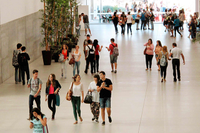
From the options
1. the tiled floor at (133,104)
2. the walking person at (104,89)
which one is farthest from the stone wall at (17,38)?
the walking person at (104,89)

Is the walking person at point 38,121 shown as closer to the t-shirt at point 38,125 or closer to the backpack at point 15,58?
the t-shirt at point 38,125

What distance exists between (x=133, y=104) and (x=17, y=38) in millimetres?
7267

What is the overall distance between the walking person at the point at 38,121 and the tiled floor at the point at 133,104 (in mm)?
2043

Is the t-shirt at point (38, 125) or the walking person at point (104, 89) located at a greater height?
the walking person at point (104, 89)

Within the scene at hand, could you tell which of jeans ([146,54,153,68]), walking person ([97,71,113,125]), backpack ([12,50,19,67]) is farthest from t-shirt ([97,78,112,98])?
jeans ([146,54,153,68])

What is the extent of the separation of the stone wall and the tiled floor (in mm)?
703

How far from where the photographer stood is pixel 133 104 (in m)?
11.4

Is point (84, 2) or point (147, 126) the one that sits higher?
point (84, 2)

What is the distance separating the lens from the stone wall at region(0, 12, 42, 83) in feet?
47.8

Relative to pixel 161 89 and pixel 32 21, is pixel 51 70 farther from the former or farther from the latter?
pixel 161 89

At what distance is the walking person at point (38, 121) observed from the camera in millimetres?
6965

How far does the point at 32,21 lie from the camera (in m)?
19.2

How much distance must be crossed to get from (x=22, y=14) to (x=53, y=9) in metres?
2.10

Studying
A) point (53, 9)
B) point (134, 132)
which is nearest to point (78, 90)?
point (134, 132)
